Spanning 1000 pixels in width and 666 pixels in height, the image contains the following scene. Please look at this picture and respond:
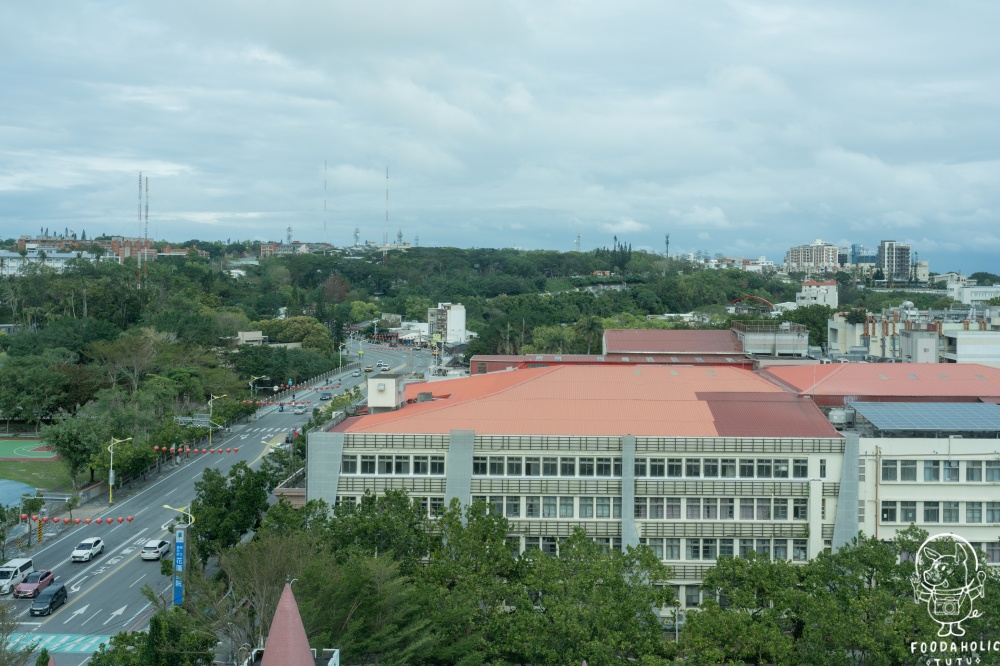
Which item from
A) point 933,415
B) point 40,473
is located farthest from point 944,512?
point 40,473

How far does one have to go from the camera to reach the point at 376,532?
3444cm

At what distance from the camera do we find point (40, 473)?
215 feet

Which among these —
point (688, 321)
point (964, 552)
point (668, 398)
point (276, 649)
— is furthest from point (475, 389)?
point (688, 321)

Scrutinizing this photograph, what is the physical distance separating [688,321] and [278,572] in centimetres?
10021

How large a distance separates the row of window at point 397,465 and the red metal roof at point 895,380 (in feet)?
61.0

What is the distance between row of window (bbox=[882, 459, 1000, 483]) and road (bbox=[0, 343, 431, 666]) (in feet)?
102

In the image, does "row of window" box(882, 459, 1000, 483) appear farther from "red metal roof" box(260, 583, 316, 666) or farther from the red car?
the red car

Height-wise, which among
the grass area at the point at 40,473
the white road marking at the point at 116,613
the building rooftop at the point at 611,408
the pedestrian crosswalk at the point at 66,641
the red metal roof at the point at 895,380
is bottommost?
the white road marking at the point at 116,613

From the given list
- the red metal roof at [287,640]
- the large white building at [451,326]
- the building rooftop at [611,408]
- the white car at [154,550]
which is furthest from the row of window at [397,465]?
the large white building at [451,326]

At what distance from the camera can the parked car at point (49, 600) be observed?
129 feet

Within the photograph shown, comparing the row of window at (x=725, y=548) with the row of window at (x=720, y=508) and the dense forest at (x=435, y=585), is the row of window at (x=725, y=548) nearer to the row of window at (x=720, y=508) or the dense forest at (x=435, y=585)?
the row of window at (x=720, y=508)

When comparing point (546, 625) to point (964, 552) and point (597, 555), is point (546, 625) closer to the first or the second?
point (597, 555)

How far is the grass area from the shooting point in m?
62.3

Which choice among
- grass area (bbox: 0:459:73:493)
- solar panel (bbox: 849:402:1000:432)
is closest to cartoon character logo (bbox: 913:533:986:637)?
solar panel (bbox: 849:402:1000:432)
